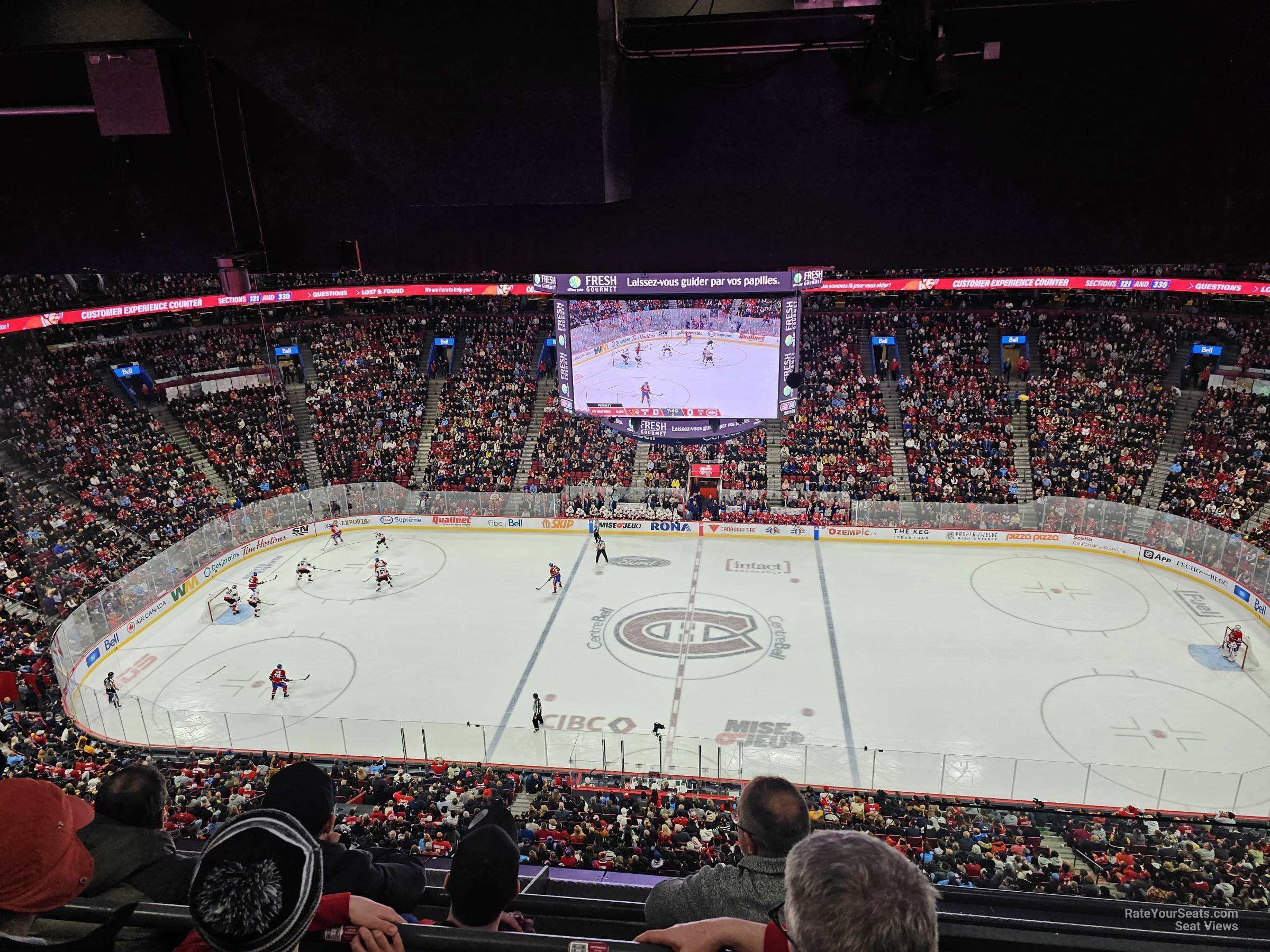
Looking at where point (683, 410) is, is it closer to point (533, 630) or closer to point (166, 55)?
point (533, 630)

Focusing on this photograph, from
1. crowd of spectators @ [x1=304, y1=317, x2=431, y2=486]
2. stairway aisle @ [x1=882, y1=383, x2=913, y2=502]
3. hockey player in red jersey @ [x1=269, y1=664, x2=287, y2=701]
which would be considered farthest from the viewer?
crowd of spectators @ [x1=304, y1=317, x2=431, y2=486]

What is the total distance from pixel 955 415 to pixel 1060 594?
1038cm

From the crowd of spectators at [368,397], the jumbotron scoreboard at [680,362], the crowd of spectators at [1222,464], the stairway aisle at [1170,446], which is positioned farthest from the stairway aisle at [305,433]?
the crowd of spectators at [1222,464]

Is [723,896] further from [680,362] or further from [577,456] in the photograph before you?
[577,456]

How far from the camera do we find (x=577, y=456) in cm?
3212

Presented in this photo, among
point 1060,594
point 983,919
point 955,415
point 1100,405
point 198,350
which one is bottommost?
point 1060,594

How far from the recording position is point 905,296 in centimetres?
3572

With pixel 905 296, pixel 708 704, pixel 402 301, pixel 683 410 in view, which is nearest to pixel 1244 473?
pixel 905 296

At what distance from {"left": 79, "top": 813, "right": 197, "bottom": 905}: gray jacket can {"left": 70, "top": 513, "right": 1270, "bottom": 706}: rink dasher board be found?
20663 millimetres

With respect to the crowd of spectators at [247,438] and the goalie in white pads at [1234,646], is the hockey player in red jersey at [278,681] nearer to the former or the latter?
the crowd of spectators at [247,438]

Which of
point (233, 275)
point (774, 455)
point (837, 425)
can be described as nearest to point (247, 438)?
point (774, 455)

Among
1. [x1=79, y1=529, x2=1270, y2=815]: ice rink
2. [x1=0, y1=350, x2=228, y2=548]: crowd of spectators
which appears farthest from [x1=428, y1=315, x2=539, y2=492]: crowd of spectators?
[x1=0, y1=350, x2=228, y2=548]: crowd of spectators

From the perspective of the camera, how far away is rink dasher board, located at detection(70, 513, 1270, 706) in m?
22.3

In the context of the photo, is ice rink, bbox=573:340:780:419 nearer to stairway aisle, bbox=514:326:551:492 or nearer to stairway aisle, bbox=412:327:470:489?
stairway aisle, bbox=514:326:551:492
